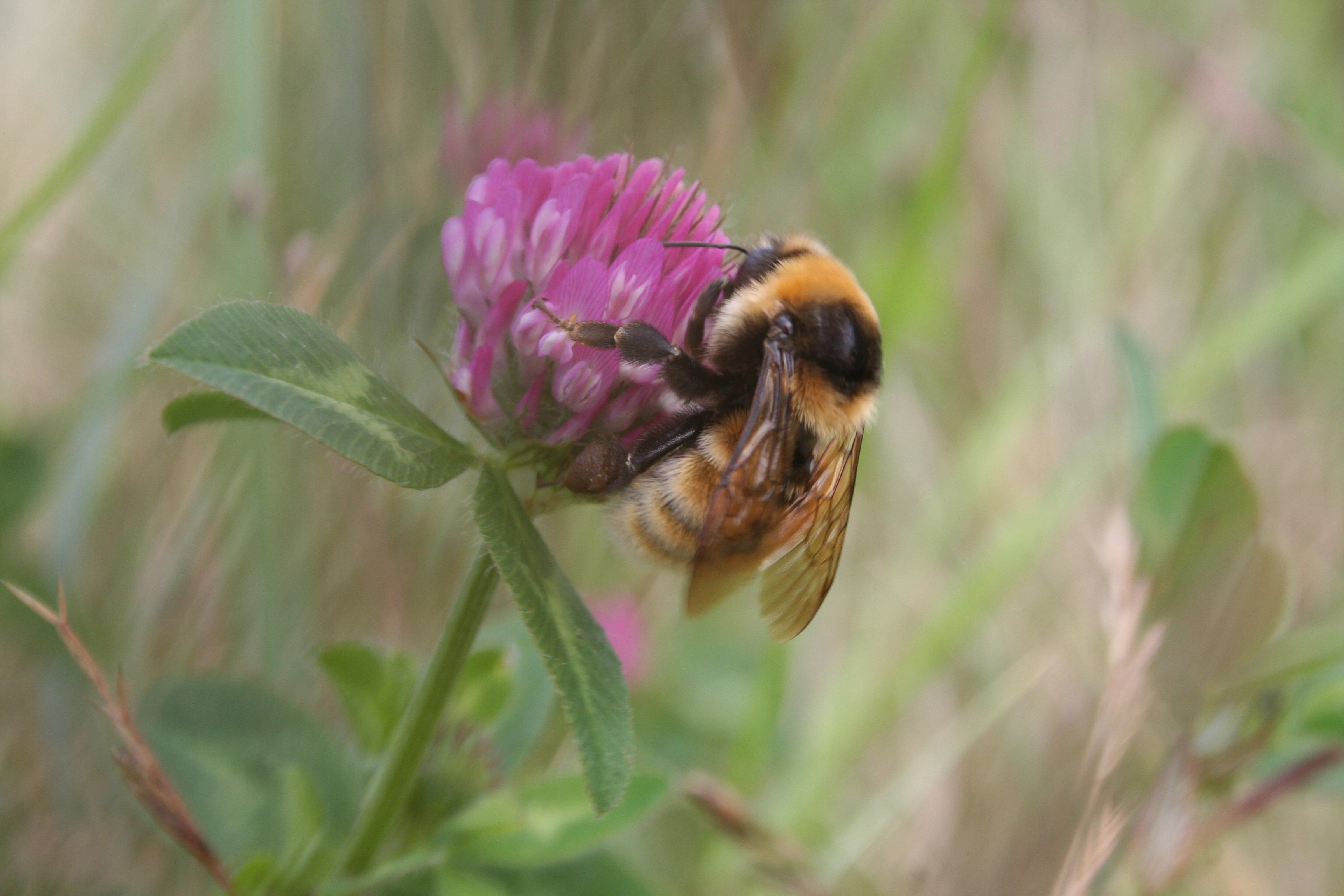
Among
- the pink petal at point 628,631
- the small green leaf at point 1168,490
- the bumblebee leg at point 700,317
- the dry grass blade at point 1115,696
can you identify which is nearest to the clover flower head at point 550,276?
the bumblebee leg at point 700,317

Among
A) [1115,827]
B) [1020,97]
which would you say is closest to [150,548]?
[1115,827]

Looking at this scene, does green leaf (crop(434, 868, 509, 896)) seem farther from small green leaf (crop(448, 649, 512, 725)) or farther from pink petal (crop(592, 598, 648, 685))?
pink petal (crop(592, 598, 648, 685))

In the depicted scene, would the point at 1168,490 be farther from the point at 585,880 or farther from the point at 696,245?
the point at 585,880

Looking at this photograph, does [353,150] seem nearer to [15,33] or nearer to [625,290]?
[625,290]

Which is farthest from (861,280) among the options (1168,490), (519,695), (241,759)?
(241,759)

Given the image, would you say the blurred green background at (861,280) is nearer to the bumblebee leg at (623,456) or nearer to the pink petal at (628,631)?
the pink petal at (628,631)

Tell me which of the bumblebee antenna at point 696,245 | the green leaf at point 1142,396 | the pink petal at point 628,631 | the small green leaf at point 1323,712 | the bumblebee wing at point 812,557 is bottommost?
the pink petal at point 628,631

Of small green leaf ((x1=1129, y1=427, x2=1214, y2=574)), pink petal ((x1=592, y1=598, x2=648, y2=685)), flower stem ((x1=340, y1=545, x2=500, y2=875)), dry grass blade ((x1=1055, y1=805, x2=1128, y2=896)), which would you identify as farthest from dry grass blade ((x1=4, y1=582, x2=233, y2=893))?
small green leaf ((x1=1129, y1=427, x2=1214, y2=574))
